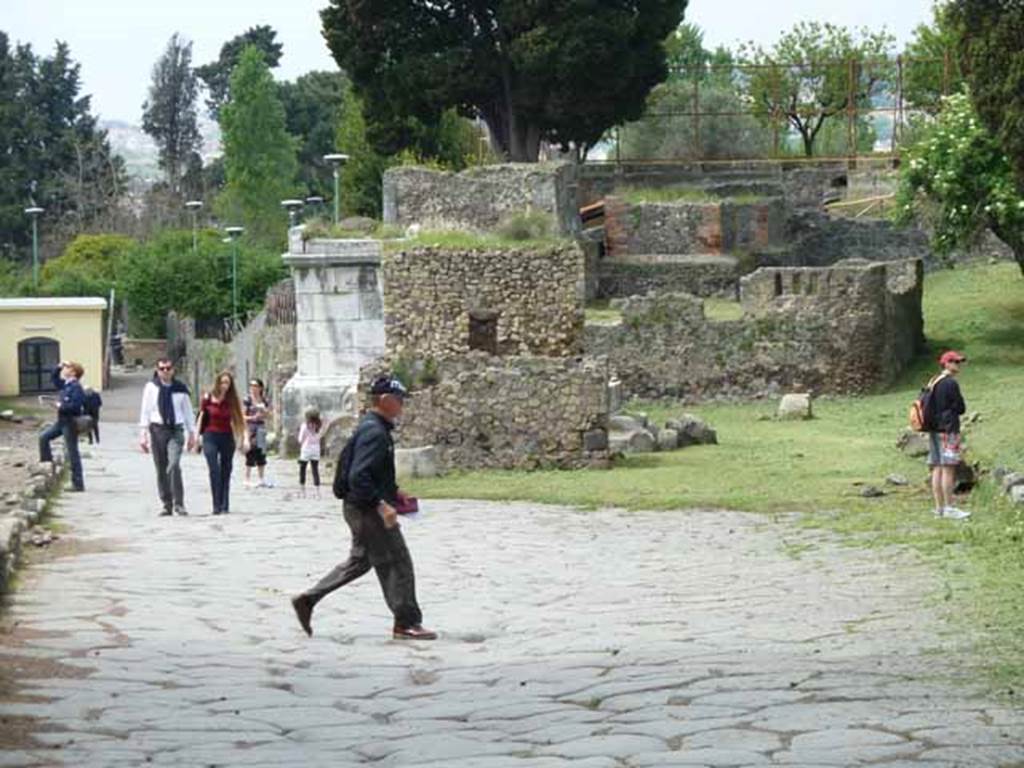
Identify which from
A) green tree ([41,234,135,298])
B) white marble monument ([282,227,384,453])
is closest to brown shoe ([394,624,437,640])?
white marble monument ([282,227,384,453])

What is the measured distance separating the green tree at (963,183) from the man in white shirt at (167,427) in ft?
57.4

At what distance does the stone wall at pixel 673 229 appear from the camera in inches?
1842

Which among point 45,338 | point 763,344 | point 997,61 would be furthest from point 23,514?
point 45,338

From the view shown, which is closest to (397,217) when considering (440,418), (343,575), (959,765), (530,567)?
(440,418)

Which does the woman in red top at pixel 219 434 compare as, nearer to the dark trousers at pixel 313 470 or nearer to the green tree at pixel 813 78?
the dark trousers at pixel 313 470

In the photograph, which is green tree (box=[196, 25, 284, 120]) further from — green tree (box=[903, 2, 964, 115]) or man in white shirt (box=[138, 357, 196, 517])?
man in white shirt (box=[138, 357, 196, 517])

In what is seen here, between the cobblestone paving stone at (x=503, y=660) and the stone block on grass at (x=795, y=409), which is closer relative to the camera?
the cobblestone paving stone at (x=503, y=660)

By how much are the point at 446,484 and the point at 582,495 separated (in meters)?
2.14

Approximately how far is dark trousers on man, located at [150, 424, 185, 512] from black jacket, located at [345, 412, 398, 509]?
842 cm

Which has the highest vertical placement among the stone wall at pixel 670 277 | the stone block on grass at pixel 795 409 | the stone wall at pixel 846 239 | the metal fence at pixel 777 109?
the metal fence at pixel 777 109

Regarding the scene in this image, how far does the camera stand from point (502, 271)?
33.8 metres

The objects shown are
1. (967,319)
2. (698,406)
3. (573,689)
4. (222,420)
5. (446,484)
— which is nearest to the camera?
(573,689)

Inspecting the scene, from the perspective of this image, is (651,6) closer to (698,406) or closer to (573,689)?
(698,406)

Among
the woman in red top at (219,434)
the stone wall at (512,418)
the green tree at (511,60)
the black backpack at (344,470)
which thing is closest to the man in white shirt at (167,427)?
the woman in red top at (219,434)
